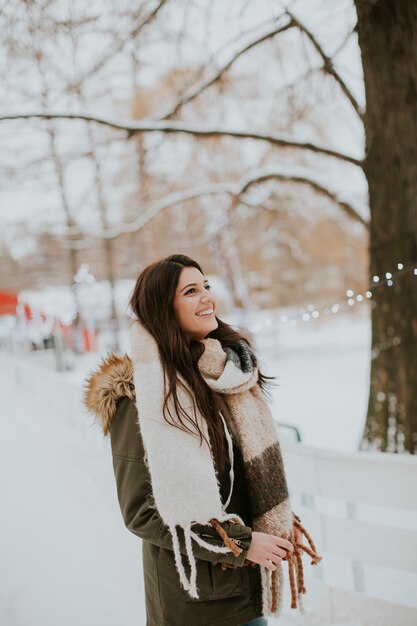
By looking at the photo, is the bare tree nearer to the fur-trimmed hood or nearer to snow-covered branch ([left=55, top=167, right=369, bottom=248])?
snow-covered branch ([left=55, top=167, right=369, bottom=248])

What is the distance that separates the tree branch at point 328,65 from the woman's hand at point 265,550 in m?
3.81

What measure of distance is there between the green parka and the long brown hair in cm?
13

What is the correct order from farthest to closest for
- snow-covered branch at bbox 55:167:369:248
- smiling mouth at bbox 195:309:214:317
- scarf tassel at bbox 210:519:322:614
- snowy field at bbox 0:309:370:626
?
snow-covered branch at bbox 55:167:369:248
snowy field at bbox 0:309:370:626
smiling mouth at bbox 195:309:214:317
scarf tassel at bbox 210:519:322:614

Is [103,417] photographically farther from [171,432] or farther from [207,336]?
[207,336]

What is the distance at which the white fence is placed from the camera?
86.4 inches

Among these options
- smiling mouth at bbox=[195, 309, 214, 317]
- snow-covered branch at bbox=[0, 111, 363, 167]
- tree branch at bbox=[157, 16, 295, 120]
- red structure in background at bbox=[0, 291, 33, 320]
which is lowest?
smiling mouth at bbox=[195, 309, 214, 317]

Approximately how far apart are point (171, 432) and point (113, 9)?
3.82m

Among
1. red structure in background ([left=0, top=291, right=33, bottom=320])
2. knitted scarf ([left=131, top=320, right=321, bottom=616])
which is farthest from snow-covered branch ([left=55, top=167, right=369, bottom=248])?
red structure in background ([left=0, top=291, right=33, bottom=320])

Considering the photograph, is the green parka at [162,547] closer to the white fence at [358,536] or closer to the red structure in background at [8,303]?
the white fence at [358,536]

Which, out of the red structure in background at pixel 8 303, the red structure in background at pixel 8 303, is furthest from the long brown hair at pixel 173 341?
the red structure in background at pixel 8 303

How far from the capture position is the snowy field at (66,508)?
2782 mm

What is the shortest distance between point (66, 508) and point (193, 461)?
3.01 m

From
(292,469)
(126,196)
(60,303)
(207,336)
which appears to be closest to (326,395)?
(126,196)

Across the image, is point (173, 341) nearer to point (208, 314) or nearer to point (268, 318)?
point (208, 314)
